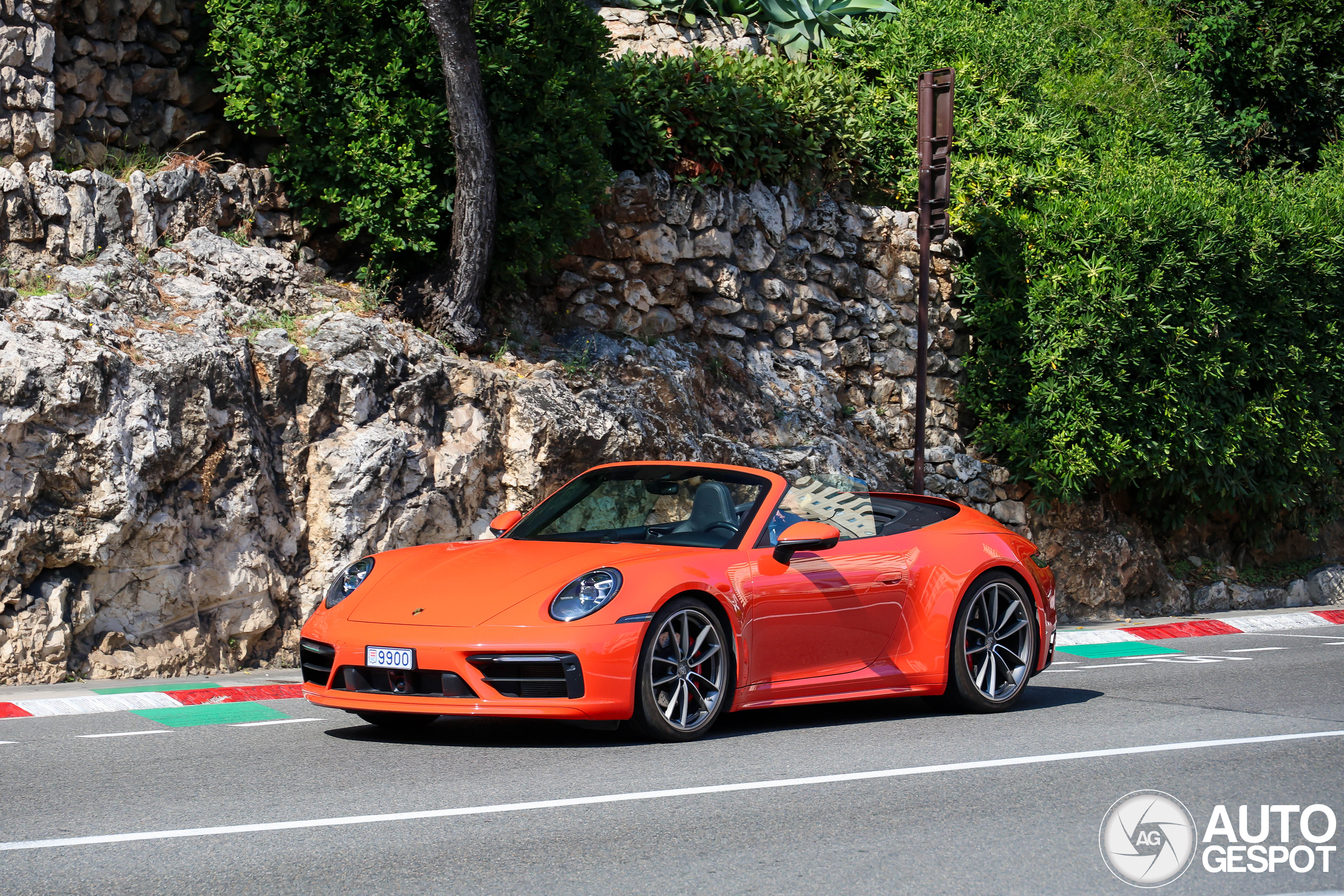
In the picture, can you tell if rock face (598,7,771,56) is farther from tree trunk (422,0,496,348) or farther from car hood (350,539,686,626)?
car hood (350,539,686,626)

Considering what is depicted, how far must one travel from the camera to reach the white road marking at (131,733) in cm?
724

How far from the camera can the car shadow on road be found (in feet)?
22.5

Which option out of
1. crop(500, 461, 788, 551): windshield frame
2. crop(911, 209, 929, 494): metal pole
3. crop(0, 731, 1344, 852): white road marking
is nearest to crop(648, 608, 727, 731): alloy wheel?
crop(500, 461, 788, 551): windshield frame

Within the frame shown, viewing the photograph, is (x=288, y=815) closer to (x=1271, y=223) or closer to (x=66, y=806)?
(x=66, y=806)

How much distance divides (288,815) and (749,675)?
2.61 meters

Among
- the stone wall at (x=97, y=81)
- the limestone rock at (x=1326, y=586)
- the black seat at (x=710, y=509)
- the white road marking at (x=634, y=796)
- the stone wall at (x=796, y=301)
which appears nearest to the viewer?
the white road marking at (x=634, y=796)

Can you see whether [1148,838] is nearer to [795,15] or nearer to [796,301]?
[796,301]

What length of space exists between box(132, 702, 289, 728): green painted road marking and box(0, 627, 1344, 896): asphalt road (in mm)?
210

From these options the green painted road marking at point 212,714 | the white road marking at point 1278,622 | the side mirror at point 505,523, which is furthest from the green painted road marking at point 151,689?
the white road marking at point 1278,622

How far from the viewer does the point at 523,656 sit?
634 cm

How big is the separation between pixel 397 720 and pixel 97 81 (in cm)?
686

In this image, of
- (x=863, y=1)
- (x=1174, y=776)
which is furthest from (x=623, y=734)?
(x=863, y=1)

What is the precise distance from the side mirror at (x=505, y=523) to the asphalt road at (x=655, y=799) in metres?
1.15

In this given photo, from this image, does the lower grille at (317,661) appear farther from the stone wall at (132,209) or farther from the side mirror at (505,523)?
the stone wall at (132,209)
